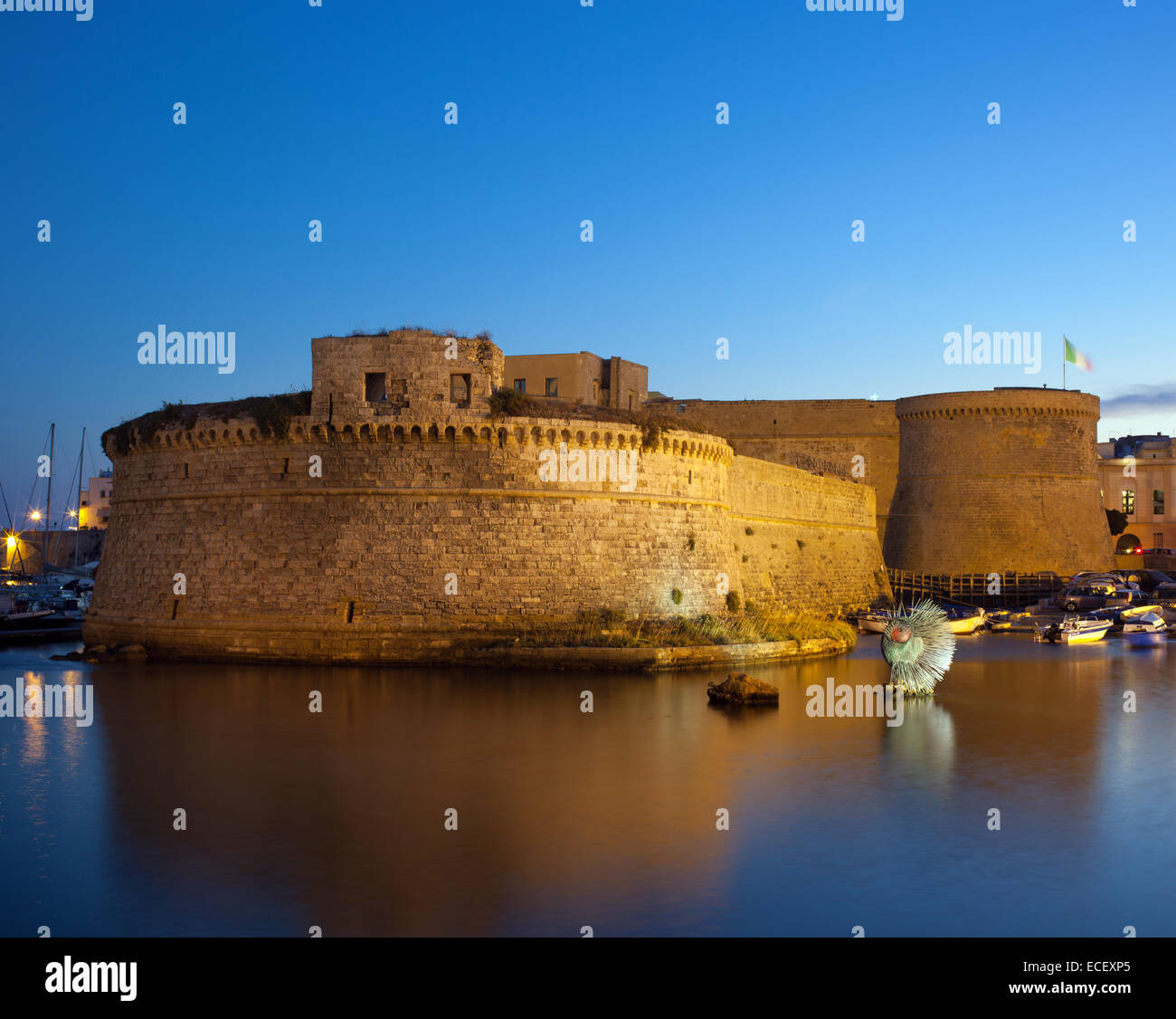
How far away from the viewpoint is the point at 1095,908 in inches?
299

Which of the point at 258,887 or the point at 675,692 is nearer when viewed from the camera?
the point at 258,887

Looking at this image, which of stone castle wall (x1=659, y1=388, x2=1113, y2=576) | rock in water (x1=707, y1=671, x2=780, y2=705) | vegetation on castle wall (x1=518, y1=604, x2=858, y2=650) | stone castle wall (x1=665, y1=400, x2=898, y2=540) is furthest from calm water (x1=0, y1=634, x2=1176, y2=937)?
stone castle wall (x1=665, y1=400, x2=898, y2=540)

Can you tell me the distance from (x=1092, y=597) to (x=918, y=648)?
779 inches

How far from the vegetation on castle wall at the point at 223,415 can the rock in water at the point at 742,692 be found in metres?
8.85

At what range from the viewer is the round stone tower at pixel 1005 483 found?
124ft

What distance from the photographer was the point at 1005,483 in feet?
124

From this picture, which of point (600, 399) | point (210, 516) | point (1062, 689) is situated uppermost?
point (600, 399)

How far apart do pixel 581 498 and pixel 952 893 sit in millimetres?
12987

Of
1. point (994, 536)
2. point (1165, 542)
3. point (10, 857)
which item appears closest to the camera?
point (10, 857)

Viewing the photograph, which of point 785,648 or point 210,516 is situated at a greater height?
point 210,516

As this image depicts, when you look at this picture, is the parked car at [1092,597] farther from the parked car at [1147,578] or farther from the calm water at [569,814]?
the calm water at [569,814]

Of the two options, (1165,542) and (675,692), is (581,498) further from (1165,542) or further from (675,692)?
(1165,542)
